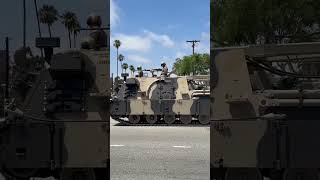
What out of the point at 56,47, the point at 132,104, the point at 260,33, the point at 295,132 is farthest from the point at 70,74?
the point at 132,104

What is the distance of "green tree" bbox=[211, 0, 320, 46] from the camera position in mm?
3647

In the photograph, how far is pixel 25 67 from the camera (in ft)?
11.9

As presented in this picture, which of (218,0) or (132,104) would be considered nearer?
(218,0)

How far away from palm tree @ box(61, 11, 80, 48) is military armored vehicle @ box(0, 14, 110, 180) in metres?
0.10

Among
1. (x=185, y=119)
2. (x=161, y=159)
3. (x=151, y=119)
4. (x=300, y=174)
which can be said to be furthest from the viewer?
(x=151, y=119)

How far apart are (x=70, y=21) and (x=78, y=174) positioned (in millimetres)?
1030

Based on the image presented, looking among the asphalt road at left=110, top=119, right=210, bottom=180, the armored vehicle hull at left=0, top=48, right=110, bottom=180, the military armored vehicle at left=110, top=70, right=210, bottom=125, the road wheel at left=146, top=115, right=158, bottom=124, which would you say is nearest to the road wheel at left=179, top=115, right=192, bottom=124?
the military armored vehicle at left=110, top=70, right=210, bottom=125

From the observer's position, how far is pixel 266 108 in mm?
3691

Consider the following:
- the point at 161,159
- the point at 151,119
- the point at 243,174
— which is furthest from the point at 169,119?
the point at 243,174

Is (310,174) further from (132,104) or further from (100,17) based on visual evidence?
(132,104)

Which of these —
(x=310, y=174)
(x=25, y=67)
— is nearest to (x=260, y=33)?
(x=310, y=174)

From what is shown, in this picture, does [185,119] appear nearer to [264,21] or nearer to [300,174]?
[300,174]

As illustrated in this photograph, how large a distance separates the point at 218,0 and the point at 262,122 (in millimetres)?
849

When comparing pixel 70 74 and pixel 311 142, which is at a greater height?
pixel 70 74
